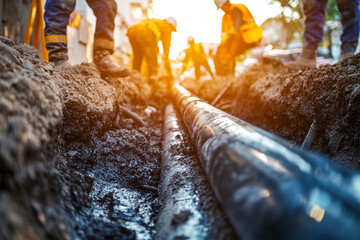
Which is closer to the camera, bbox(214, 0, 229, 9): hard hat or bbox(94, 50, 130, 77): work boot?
bbox(94, 50, 130, 77): work boot

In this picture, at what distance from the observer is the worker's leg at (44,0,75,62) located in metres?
2.28

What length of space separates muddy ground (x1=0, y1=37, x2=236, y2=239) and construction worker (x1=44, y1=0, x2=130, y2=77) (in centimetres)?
63

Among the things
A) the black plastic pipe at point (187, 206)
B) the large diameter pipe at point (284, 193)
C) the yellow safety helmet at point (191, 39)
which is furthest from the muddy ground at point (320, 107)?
the yellow safety helmet at point (191, 39)

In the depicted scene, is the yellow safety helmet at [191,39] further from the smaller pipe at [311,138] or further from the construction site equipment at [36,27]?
the smaller pipe at [311,138]

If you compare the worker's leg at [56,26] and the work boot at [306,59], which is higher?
the worker's leg at [56,26]

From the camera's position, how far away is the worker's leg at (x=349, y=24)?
2881mm

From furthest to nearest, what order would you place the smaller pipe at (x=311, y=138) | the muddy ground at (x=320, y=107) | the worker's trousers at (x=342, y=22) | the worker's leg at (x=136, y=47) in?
the worker's leg at (x=136, y=47)
the worker's trousers at (x=342, y=22)
the smaller pipe at (x=311, y=138)
the muddy ground at (x=320, y=107)

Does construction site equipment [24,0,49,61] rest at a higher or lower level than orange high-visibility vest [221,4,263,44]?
lower

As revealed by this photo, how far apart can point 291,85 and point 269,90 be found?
0.41 metres

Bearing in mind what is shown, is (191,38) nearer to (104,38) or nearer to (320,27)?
(320,27)

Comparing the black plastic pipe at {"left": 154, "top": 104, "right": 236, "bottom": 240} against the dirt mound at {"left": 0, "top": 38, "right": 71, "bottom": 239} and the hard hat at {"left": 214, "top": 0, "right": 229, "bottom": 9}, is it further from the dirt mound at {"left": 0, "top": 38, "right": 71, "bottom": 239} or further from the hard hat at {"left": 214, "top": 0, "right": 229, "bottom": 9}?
the hard hat at {"left": 214, "top": 0, "right": 229, "bottom": 9}

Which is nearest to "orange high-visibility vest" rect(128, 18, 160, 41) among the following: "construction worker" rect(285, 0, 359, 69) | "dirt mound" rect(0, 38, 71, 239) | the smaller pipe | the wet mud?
the wet mud

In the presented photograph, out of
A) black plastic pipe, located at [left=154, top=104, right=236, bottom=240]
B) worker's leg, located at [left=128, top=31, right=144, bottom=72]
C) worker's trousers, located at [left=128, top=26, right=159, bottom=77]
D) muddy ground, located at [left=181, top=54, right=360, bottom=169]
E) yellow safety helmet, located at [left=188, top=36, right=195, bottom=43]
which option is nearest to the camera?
black plastic pipe, located at [left=154, top=104, right=236, bottom=240]

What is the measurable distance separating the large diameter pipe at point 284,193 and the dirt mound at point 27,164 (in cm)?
60
